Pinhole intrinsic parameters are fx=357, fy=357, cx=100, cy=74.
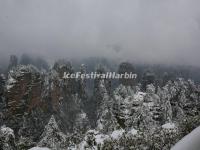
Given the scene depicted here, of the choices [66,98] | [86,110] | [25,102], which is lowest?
[86,110]

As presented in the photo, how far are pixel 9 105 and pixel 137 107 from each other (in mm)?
40046

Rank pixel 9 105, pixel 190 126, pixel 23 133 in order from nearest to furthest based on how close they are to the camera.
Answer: pixel 190 126 < pixel 23 133 < pixel 9 105

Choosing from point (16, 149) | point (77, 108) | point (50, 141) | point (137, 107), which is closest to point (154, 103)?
point (137, 107)

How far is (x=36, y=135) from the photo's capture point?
75.1 m

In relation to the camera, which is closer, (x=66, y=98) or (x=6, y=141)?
(x=6, y=141)

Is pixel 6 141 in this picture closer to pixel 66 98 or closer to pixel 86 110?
pixel 66 98

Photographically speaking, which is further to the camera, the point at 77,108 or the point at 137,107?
the point at 77,108

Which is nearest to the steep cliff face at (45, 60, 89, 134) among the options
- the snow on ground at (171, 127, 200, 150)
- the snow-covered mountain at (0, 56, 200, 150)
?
the snow-covered mountain at (0, 56, 200, 150)

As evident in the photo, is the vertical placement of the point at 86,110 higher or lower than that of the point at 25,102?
lower

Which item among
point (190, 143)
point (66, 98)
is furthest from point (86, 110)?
point (190, 143)

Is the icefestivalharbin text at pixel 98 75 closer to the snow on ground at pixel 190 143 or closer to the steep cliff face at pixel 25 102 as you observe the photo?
the steep cliff face at pixel 25 102

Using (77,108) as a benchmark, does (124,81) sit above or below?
above

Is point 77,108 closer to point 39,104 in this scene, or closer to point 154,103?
point 39,104

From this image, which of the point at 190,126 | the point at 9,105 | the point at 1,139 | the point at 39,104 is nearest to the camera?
the point at 190,126
